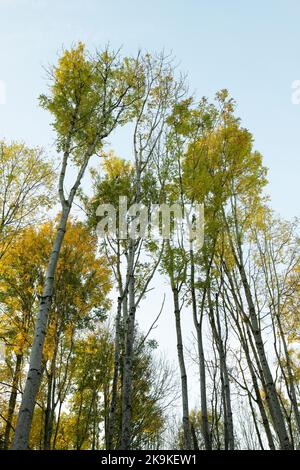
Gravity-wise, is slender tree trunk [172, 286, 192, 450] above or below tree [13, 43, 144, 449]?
below

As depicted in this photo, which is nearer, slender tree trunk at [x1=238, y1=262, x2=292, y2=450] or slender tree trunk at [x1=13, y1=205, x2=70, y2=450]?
slender tree trunk at [x1=13, y1=205, x2=70, y2=450]

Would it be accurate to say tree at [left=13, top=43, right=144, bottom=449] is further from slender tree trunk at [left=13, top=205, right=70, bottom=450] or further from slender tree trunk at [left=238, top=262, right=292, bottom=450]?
slender tree trunk at [left=238, top=262, right=292, bottom=450]

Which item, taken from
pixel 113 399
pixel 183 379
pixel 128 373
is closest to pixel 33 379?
pixel 128 373

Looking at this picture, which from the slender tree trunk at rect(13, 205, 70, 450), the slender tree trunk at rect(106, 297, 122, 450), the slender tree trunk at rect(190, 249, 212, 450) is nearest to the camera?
the slender tree trunk at rect(13, 205, 70, 450)

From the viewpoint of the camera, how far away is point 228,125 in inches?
329

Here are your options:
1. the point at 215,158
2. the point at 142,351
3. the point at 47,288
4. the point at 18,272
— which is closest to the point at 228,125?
the point at 215,158

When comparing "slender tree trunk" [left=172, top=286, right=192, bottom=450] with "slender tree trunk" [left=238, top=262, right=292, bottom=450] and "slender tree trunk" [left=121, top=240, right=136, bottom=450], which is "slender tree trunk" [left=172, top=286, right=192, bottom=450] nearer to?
"slender tree trunk" [left=121, top=240, right=136, bottom=450]

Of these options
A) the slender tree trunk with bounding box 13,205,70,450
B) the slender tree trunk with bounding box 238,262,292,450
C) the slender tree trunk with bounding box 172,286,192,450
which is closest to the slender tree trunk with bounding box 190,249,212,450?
the slender tree trunk with bounding box 172,286,192,450

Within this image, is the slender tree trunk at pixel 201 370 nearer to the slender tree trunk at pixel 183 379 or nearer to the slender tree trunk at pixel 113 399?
the slender tree trunk at pixel 183 379

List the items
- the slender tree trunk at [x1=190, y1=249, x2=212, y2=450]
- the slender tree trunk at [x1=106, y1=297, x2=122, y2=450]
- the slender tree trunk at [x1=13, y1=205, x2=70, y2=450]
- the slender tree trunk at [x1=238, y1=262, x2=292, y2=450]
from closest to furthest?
the slender tree trunk at [x1=13, y1=205, x2=70, y2=450]
the slender tree trunk at [x1=190, y1=249, x2=212, y2=450]
the slender tree trunk at [x1=238, y1=262, x2=292, y2=450]
the slender tree trunk at [x1=106, y1=297, x2=122, y2=450]

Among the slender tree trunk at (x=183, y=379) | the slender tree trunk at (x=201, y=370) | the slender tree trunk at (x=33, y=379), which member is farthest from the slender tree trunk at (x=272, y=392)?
the slender tree trunk at (x=33, y=379)

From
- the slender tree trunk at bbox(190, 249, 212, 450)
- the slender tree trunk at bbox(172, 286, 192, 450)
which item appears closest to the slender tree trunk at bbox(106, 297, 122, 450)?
the slender tree trunk at bbox(172, 286, 192, 450)

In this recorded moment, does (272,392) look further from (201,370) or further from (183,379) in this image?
(183,379)
